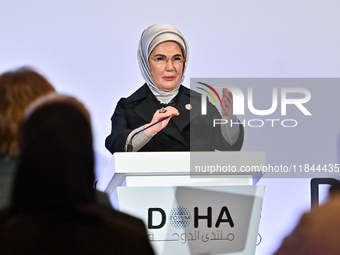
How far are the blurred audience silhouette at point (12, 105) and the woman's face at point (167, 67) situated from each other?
27.4 inches

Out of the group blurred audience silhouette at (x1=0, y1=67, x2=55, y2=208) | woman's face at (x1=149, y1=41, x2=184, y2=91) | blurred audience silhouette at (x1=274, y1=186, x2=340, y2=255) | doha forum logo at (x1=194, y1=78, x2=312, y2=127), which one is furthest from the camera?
doha forum logo at (x1=194, y1=78, x2=312, y2=127)

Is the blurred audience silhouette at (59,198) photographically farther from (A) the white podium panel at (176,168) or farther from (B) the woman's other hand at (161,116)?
(B) the woman's other hand at (161,116)

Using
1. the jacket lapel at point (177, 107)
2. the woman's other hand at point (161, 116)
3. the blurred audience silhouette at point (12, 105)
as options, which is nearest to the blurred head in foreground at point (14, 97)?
the blurred audience silhouette at point (12, 105)

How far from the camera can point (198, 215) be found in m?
1.19

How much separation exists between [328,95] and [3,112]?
166cm

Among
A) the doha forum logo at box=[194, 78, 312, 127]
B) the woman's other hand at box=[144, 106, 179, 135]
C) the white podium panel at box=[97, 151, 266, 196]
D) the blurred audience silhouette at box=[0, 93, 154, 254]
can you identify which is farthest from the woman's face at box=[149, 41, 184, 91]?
the blurred audience silhouette at box=[0, 93, 154, 254]

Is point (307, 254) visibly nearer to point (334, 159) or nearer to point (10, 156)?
point (10, 156)

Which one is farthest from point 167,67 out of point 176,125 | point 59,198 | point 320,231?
point 320,231

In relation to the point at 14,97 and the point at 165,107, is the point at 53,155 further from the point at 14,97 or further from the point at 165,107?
the point at 165,107

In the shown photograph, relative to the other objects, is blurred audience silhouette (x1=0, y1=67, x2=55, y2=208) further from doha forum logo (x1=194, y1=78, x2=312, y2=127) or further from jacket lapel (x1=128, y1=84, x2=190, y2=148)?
doha forum logo (x1=194, y1=78, x2=312, y2=127)

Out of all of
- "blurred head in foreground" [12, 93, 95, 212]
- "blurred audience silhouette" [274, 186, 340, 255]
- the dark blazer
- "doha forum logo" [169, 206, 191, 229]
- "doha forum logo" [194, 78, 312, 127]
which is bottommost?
"doha forum logo" [169, 206, 191, 229]

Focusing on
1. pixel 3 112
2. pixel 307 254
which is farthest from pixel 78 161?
pixel 3 112

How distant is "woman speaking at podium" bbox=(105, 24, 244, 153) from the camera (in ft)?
5.14

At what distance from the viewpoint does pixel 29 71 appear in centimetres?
116
